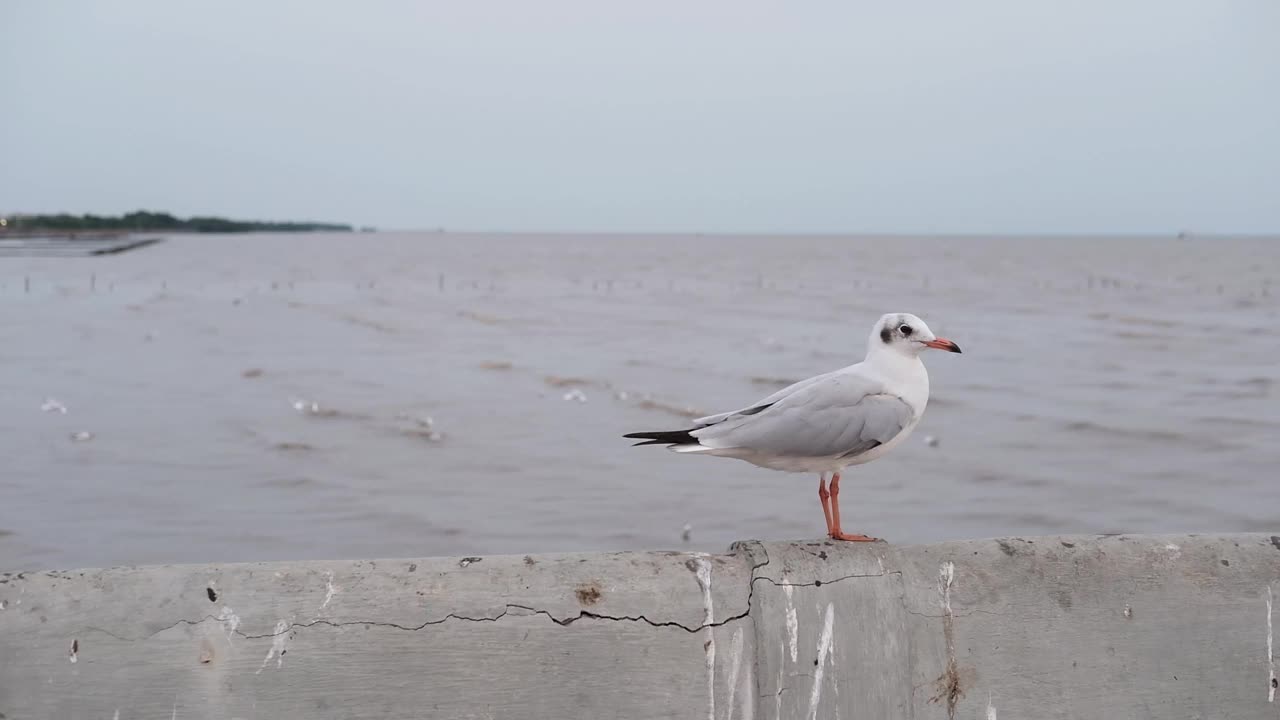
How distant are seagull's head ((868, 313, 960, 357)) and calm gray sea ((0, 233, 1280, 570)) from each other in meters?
3.51

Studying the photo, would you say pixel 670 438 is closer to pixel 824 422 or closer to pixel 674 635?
pixel 824 422

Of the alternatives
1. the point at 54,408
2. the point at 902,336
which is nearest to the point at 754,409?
the point at 902,336

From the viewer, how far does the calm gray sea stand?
731 cm

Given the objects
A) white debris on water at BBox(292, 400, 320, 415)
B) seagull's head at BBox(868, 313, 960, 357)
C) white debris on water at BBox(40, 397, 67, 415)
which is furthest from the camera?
white debris on water at BBox(292, 400, 320, 415)

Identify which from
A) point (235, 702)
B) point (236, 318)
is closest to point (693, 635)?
point (235, 702)

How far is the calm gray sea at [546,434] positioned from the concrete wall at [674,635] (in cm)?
404

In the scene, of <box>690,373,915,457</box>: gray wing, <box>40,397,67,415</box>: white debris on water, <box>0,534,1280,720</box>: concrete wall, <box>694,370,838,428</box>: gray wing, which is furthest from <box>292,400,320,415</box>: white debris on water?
<box>0,534,1280,720</box>: concrete wall

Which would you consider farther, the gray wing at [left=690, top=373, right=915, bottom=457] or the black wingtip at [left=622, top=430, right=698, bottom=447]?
the gray wing at [left=690, top=373, right=915, bottom=457]

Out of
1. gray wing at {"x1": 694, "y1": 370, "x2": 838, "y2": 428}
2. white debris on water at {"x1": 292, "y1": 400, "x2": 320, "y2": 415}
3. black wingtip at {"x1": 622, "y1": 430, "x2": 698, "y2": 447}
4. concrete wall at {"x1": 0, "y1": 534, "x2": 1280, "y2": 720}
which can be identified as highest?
gray wing at {"x1": 694, "y1": 370, "x2": 838, "y2": 428}

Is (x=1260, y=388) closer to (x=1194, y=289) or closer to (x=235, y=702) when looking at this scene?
(x=235, y=702)

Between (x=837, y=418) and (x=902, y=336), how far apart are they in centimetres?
39

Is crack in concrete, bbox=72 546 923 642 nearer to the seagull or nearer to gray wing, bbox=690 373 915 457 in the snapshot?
the seagull

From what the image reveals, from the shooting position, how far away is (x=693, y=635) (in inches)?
104

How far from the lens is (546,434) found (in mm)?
10508
